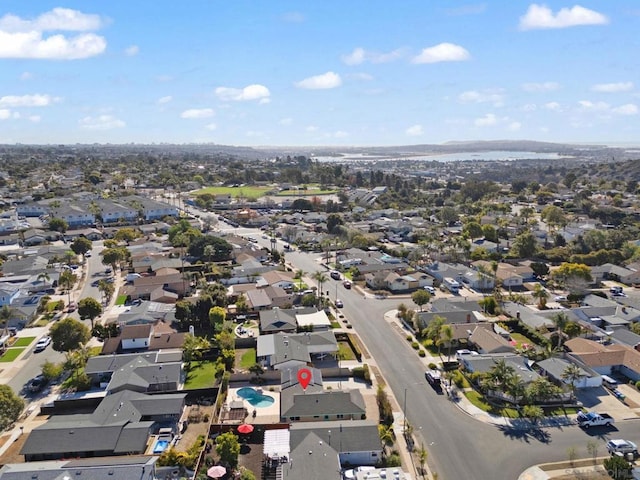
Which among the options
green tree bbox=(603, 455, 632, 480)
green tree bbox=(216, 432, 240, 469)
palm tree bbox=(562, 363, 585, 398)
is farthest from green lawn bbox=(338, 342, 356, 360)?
green tree bbox=(603, 455, 632, 480)

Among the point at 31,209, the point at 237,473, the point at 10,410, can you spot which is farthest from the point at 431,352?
the point at 31,209

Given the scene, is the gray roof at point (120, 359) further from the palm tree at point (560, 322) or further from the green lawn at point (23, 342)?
the palm tree at point (560, 322)

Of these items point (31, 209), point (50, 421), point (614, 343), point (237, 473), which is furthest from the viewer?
point (31, 209)

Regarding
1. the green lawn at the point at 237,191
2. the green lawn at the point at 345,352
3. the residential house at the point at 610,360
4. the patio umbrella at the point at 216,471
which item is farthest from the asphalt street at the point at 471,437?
the green lawn at the point at 237,191

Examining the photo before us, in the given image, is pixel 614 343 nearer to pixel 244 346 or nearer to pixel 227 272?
pixel 244 346

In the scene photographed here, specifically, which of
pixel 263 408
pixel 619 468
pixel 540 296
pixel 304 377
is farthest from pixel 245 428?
pixel 540 296

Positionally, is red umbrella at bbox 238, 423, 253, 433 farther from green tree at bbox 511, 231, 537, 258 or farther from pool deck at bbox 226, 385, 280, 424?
green tree at bbox 511, 231, 537, 258
